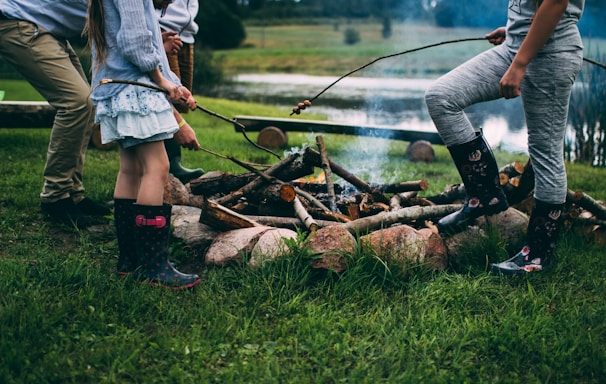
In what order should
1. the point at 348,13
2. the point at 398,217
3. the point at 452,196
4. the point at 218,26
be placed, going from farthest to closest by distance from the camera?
the point at 348,13
the point at 218,26
the point at 452,196
the point at 398,217

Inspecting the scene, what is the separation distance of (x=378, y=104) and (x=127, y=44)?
523 inches

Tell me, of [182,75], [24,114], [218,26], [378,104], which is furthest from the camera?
[218,26]

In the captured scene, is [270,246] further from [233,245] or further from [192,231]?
[192,231]

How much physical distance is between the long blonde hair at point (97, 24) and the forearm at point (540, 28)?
2.17m

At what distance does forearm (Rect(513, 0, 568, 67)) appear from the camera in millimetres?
3051

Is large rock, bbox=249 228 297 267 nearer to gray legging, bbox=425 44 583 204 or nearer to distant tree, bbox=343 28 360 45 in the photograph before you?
gray legging, bbox=425 44 583 204

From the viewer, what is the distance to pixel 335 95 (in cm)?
1883

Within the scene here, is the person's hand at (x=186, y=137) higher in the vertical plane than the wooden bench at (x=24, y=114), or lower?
higher

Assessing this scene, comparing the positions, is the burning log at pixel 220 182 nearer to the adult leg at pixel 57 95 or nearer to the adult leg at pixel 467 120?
the adult leg at pixel 57 95

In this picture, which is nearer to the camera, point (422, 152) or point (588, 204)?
point (588, 204)

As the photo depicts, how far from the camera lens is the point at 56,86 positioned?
421 cm

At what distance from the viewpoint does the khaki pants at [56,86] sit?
165 inches

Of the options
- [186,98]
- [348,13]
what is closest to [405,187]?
[186,98]

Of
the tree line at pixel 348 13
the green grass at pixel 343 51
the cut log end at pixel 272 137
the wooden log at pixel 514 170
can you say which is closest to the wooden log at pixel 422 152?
the cut log end at pixel 272 137
